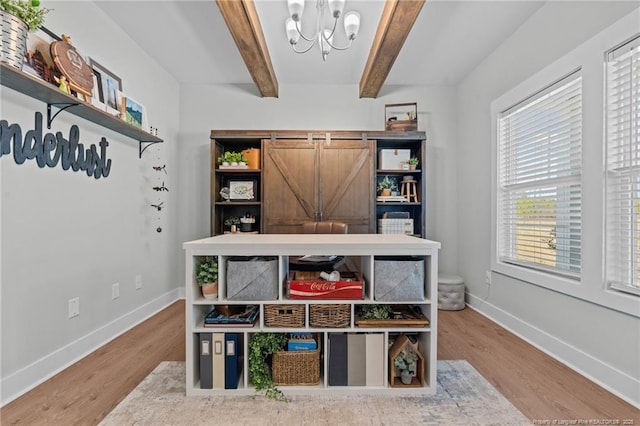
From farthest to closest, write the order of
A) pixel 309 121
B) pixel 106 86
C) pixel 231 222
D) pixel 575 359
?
1. pixel 309 121
2. pixel 231 222
3. pixel 106 86
4. pixel 575 359

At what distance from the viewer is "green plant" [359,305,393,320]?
69.2 inches

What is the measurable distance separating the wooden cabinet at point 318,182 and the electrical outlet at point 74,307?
5.97 ft

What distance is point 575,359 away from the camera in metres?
2.04

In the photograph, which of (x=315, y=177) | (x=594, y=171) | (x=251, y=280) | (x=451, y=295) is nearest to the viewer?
(x=251, y=280)

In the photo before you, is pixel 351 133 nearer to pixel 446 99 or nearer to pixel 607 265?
pixel 446 99

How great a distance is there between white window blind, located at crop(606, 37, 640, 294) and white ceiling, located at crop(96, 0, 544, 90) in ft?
3.22

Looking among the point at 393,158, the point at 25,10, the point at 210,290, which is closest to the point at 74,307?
the point at 210,290

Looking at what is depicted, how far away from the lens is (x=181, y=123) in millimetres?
3885

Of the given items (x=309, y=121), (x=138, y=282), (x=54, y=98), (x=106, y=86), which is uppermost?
(x=309, y=121)

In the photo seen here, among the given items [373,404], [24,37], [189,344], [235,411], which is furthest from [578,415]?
[24,37]

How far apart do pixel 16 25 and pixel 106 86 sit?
34.2 inches

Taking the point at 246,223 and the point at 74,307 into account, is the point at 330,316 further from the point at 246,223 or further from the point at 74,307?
the point at 246,223

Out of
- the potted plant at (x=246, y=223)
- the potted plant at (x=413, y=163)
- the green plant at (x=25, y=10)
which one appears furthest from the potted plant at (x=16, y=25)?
the potted plant at (x=413, y=163)

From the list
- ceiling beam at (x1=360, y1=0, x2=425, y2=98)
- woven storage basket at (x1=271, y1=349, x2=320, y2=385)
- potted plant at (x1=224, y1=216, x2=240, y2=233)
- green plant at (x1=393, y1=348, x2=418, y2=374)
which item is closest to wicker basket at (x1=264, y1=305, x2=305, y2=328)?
woven storage basket at (x1=271, y1=349, x2=320, y2=385)
